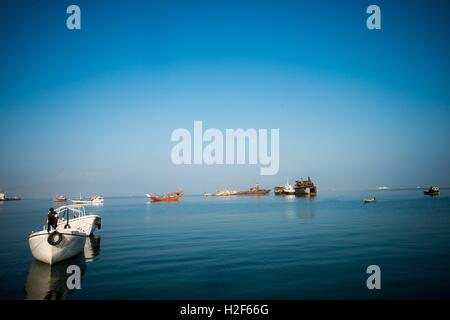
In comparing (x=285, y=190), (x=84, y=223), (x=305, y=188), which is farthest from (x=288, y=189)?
(x=84, y=223)

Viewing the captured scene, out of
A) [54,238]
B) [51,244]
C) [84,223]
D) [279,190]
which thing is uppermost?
[54,238]

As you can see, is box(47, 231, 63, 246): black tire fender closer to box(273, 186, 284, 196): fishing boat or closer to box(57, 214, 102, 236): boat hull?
box(57, 214, 102, 236): boat hull

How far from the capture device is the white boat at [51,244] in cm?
1756

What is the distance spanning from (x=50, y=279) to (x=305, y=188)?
134 metres

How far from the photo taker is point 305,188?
5522 inches

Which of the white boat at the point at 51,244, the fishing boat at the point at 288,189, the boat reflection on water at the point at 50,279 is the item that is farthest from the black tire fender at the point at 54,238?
the fishing boat at the point at 288,189

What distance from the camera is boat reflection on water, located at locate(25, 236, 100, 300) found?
12.8 m

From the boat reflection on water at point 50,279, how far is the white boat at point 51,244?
458 mm

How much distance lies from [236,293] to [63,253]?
39.9ft

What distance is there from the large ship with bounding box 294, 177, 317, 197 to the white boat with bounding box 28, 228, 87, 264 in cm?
13013

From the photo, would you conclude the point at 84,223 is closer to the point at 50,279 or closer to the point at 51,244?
the point at 51,244

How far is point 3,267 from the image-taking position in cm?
1830

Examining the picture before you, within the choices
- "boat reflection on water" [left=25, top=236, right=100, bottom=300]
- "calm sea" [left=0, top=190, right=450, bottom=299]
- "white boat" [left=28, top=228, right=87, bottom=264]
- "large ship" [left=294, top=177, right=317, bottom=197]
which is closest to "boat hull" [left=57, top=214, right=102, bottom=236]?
"calm sea" [left=0, top=190, right=450, bottom=299]
